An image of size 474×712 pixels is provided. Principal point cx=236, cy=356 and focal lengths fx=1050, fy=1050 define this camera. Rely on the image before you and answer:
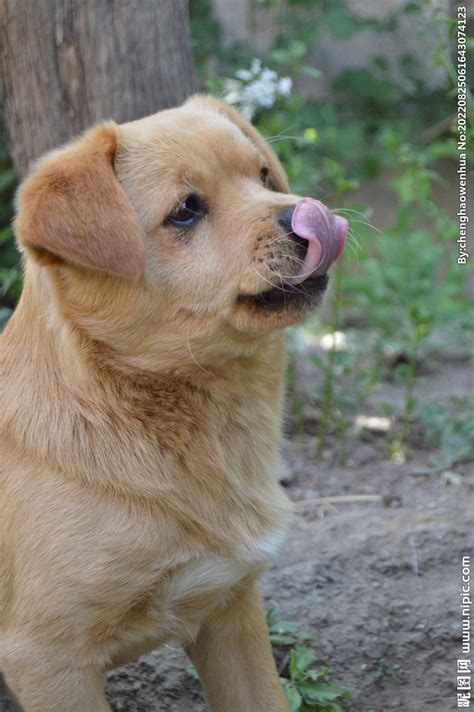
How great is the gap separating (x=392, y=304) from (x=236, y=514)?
2.59 meters

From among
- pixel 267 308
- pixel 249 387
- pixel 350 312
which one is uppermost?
pixel 267 308

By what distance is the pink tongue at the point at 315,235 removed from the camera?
2.84m

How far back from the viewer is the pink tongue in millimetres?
2844

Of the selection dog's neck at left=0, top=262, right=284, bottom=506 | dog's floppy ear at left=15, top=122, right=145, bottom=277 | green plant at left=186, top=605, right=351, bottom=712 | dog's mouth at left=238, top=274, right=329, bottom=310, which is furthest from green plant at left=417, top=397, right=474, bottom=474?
dog's floppy ear at left=15, top=122, right=145, bottom=277

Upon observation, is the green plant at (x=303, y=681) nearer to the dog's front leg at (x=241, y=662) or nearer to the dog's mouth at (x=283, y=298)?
the dog's front leg at (x=241, y=662)

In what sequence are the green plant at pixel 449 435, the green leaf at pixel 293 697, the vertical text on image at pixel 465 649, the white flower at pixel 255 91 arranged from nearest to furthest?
the green leaf at pixel 293 697, the vertical text on image at pixel 465 649, the green plant at pixel 449 435, the white flower at pixel 255 91

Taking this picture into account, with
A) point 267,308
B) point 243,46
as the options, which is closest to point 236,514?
point 267,308

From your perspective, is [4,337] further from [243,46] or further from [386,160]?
[386,160]

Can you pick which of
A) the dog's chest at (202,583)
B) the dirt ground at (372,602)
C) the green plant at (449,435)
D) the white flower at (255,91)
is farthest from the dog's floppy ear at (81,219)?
the green plant at (449,435)

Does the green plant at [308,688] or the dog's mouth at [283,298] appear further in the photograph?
the green plant at [308,688]

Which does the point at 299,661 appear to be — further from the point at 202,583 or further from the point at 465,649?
the point at 202,583

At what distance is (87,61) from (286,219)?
1.51 meters

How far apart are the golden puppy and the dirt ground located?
70cm

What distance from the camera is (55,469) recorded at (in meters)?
2.97
